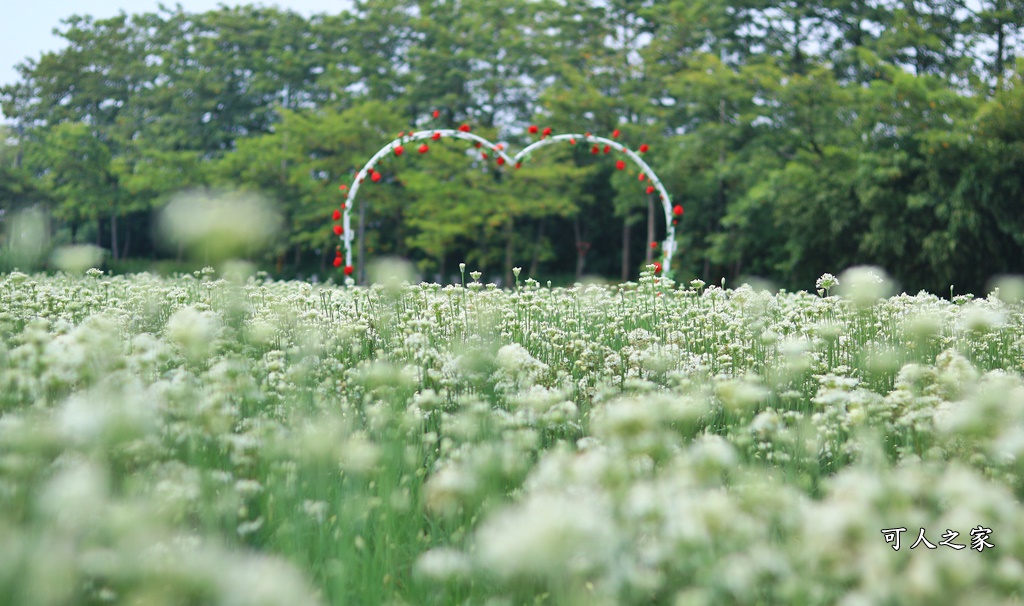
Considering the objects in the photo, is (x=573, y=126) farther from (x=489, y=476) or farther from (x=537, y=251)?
(x=489, y=476)

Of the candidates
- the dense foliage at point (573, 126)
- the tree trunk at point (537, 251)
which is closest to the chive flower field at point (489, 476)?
the dense foliage at point (573, 126)

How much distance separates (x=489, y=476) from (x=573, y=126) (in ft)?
87.6

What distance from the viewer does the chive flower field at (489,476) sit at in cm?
200

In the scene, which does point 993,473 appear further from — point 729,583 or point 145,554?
point 145,554

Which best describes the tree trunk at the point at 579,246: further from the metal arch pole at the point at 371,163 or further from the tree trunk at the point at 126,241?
the tree trunk at the point at 126,241

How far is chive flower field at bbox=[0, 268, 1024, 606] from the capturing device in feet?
6.56

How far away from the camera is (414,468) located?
3771 mm

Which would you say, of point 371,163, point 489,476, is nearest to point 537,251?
point 371,163

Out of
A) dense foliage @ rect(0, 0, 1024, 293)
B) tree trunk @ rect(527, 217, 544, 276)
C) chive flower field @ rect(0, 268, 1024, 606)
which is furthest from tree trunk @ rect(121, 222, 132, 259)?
chive flower field @ rect(0, 268, 1024, 606)

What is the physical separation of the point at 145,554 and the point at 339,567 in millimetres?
739

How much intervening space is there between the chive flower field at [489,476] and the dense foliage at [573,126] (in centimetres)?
1525

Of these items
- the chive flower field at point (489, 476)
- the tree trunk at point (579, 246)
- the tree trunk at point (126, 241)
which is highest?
the chive flower field at point (489, 476)

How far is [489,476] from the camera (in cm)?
304

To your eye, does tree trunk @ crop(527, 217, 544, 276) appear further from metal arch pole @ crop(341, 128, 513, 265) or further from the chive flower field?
the chive flower field
